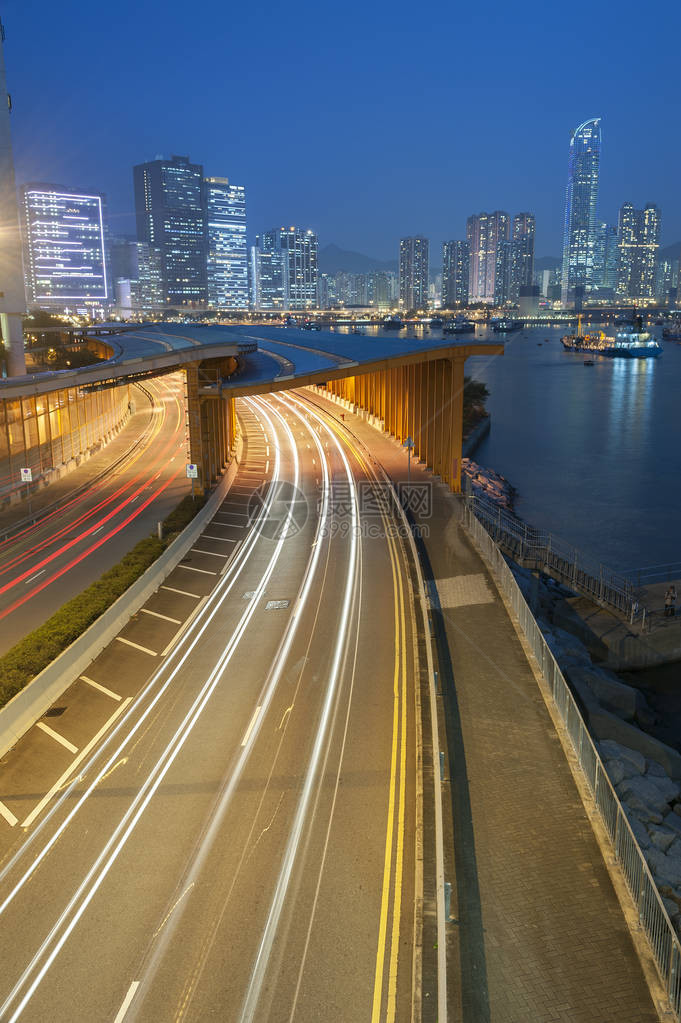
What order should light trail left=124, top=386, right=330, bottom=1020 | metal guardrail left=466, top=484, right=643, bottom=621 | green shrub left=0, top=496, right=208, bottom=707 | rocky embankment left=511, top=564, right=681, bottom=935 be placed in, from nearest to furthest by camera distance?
light trail left=124, top=386, right=330, bottom=1020, rocky embankment left=511, top=564, right=681, bottom=935, green shrub left=0, top=496, right=208, bottom=707, metal guardrail left=466, top=484, right=643, bottom=621

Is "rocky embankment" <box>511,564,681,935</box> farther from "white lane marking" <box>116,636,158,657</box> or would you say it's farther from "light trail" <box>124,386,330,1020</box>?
"white lane marking" <box>116,636,158,657</box>

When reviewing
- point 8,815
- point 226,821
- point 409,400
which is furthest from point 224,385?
point 226,821

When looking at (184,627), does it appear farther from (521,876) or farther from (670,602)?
(670,602)

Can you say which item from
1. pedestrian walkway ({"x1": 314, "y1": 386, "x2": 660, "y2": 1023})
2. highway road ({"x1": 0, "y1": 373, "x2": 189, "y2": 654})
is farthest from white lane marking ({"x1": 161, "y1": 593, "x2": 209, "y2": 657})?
pedestrian walkway ({"x1": 314, "y1": 386, "x2": 660, "y2": 1023})

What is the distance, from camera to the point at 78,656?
18.0m

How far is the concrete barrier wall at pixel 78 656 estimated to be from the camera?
15.2m

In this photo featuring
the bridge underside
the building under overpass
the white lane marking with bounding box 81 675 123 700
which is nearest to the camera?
the white lane marking with bounding box 81 675 123 700

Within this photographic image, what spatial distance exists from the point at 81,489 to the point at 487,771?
94.8 feet

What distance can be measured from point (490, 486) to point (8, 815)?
4223cm

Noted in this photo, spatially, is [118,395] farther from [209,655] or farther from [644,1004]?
[644,1004]

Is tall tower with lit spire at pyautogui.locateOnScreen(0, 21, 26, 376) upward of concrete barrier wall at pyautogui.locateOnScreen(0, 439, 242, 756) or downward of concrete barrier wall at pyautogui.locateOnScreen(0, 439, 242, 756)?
upward

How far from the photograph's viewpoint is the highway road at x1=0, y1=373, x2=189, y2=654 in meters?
22.8

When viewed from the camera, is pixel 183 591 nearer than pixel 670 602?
Yes

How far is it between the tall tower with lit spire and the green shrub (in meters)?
27.4
